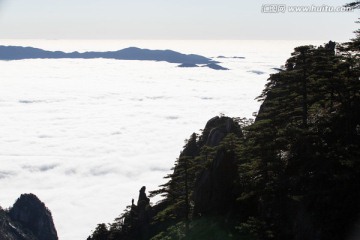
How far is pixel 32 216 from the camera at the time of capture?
139250 mm

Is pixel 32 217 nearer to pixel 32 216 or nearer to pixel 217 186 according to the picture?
pixel 32 216

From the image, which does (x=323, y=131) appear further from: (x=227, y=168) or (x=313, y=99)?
(x=227, y=168)

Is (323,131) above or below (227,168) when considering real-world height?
above

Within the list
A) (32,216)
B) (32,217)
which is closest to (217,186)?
(32,216)

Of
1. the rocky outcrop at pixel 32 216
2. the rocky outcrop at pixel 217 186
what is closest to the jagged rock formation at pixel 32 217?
the rocky outcrop at pixel 32 216

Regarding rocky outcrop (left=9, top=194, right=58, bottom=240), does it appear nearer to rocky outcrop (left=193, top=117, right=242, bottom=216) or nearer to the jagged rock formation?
the jagged rock formation

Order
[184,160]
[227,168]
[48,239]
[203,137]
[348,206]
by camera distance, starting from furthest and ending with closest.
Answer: [48,239], [203,137], [227,168], [184,160], [348,206]

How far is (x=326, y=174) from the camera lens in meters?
29.5

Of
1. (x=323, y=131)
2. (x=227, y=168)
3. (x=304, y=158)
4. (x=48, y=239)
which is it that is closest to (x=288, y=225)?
(x=304, y=158)

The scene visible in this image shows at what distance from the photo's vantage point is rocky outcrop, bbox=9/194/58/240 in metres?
138

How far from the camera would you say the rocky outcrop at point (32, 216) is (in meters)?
138

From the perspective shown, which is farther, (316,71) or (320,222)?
(316,71)

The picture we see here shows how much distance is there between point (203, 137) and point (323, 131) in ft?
133

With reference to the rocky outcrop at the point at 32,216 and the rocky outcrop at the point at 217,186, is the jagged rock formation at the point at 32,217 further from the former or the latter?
the rocky outcrop at the point at 217,186
